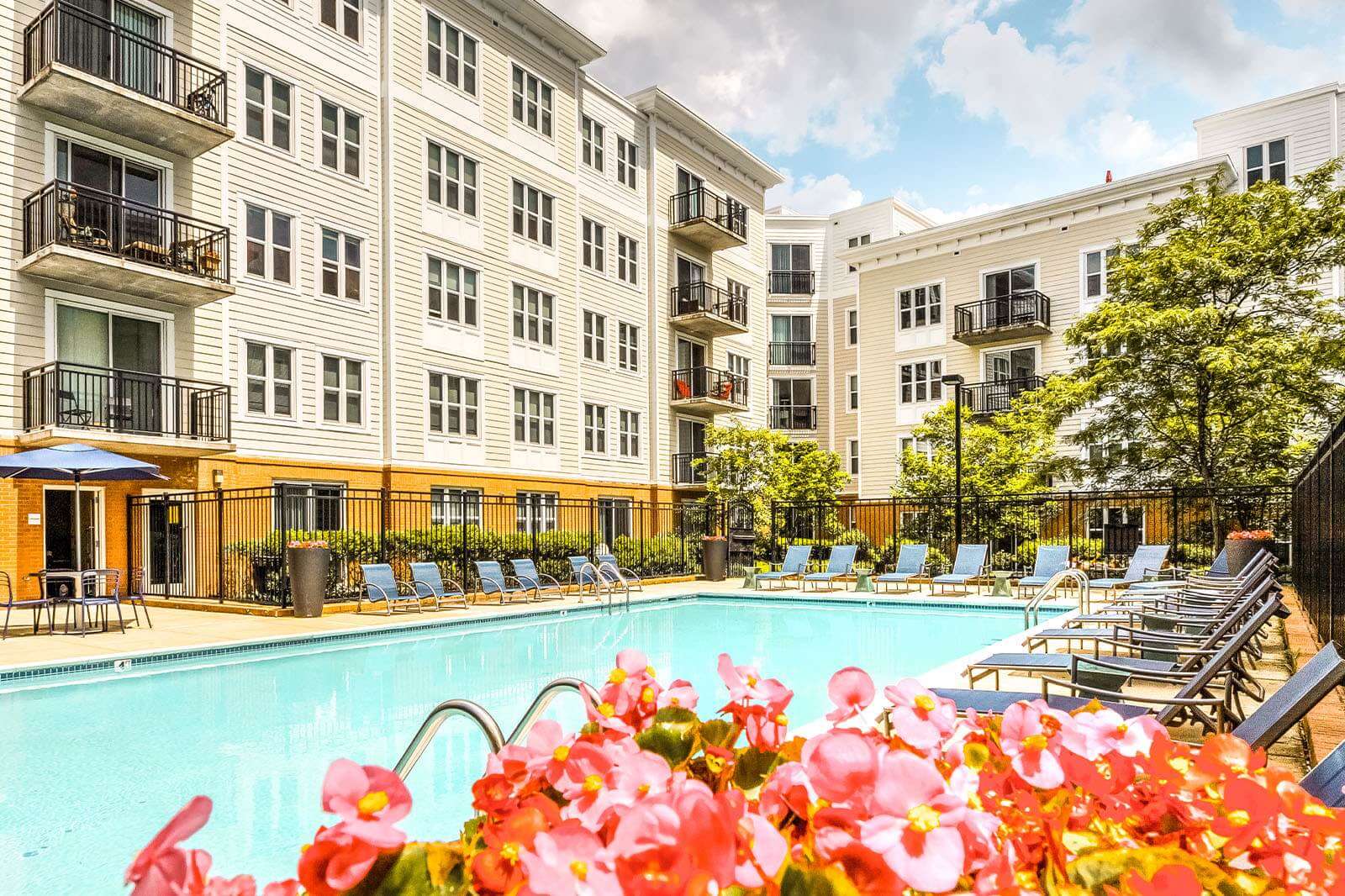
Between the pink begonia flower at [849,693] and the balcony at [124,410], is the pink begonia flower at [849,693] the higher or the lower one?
the lower one

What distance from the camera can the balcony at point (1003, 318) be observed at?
30.1 meters

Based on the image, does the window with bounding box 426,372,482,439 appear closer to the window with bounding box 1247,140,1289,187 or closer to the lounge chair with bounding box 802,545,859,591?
the lounge chair with bounding box 802,545,859,591

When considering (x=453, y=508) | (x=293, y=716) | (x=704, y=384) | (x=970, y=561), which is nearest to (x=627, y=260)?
(x=704, y=384)

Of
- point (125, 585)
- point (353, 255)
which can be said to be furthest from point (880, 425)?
point (125, 585)

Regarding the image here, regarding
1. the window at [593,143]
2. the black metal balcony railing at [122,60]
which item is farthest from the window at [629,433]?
the black metal balcony railing at [122,60]

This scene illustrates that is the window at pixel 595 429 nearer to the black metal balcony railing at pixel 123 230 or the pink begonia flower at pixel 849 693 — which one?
the black metal balcony railing at pixel 123 230

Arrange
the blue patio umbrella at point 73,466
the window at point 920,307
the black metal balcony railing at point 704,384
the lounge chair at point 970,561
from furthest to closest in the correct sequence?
the window at point 920,307 → the black metal balcony railing at point 704,384 → the lounge chair at point 970,561 → the blue patio umbrella at point 73,466

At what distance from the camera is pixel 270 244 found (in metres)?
19.5

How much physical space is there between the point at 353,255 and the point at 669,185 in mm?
12964

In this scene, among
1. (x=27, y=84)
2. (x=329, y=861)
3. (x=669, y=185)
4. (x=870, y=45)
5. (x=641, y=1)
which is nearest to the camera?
(x=329, y=861)

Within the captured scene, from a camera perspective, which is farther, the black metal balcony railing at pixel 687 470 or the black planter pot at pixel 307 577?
the black metal balcony railing at pixel 687 470

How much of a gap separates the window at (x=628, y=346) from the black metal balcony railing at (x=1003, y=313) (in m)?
11.0

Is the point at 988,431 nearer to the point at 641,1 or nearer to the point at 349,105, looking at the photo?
the point at 641,1

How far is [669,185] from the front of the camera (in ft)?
102
